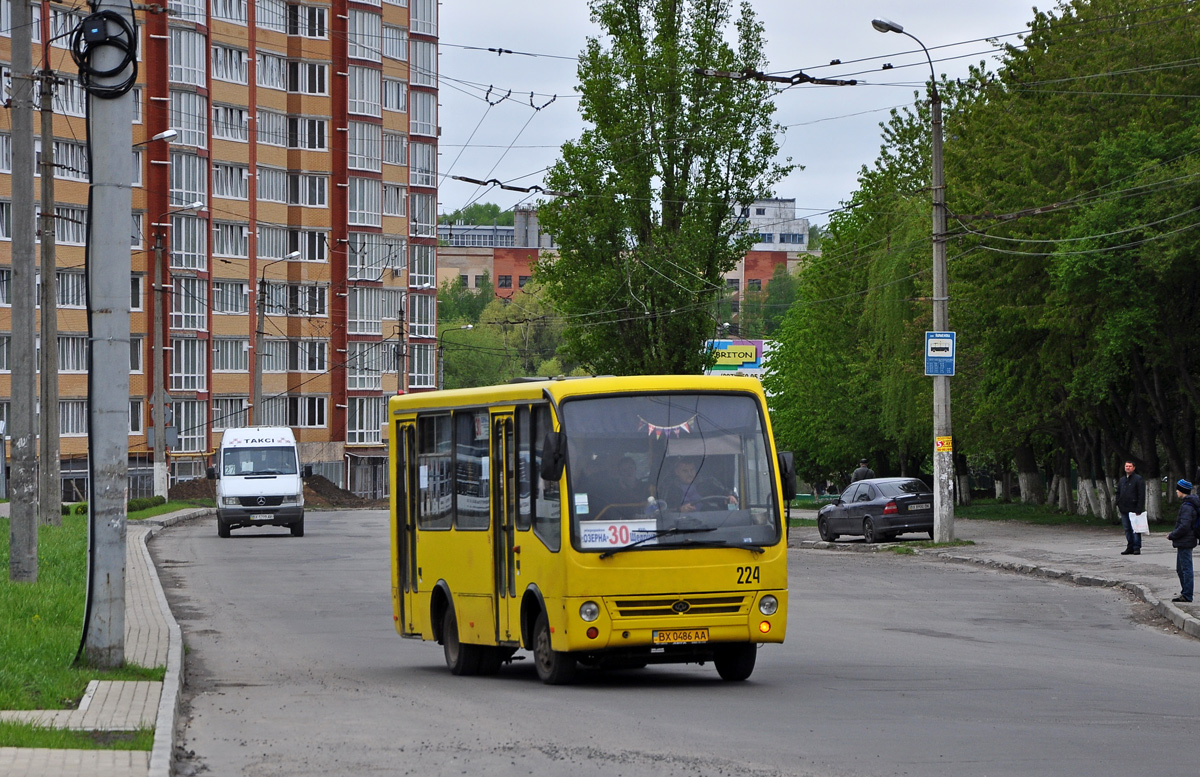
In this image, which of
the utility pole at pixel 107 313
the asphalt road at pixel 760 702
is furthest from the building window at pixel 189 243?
the utility pole at pixel 107 313

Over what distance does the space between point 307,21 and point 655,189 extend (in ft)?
132

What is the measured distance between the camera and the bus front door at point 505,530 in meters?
14.2

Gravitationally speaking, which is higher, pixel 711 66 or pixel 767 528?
pixel 711 66

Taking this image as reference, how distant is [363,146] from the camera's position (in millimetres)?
87875

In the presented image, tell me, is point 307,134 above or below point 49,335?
above

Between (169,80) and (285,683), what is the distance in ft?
223

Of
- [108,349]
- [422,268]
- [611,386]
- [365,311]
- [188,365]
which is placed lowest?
[611,386]

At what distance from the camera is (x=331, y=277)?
8731cm

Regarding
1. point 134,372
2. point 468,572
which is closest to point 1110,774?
point 468,572

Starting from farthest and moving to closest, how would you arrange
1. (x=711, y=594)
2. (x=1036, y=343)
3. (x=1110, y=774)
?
1. (x=1036, y=343)
2. (x=711, y=594)
3. (x=1110, y=774)

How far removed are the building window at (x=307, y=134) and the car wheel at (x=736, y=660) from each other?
7522cm

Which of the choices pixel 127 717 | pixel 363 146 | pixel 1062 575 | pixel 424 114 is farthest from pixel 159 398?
pixel 127 717

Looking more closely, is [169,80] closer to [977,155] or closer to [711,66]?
[711,66]

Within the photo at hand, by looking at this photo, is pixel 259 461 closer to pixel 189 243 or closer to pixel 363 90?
pixel 189 243
